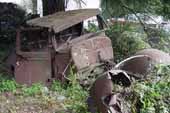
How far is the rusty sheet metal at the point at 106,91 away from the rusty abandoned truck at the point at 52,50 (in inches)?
75.1

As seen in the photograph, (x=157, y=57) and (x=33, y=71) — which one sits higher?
(x=157, y=57)

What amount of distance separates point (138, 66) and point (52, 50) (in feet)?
7.08

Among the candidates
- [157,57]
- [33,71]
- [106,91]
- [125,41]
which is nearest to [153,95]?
[106,91]

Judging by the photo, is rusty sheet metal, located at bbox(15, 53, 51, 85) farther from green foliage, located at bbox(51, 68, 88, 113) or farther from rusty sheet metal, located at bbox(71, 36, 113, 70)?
rusty sheet metal, located at bbox(71, 36, 113, 70)

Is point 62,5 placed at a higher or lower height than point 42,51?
higher

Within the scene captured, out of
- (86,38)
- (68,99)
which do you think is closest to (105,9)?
(86,38)

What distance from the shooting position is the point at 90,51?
8.23m

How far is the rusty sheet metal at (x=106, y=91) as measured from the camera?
18.2ft

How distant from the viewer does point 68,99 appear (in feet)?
23.4

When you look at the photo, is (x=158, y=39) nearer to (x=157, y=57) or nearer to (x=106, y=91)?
(x=157, y=57)

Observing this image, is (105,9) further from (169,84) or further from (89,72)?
(169,84)

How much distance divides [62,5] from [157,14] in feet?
8.69

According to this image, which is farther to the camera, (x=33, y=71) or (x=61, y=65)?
(x=33, y=71)

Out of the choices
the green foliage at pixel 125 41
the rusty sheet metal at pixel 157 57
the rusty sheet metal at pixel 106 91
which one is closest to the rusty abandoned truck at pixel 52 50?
the green foliage at pixel 125 41
